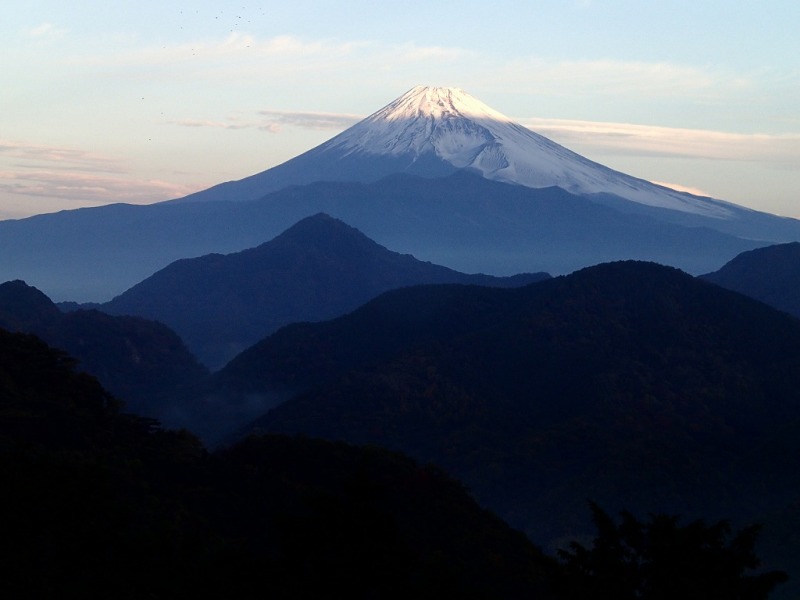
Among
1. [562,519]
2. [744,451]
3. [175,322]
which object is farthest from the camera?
[175,322]

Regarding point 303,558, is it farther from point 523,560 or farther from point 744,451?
point 744,451

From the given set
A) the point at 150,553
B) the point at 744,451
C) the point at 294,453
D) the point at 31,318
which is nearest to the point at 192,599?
the point at 150,553

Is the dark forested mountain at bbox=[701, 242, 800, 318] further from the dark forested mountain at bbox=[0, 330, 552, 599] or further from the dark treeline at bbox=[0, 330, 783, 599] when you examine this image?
the dark treeline at bbox=[0, 330, 783, 599]

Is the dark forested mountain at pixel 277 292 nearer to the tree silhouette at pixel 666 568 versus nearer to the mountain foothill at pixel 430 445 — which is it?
the mountain foothill at pixel 430 445

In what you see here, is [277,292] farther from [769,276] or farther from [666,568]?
[666,568]

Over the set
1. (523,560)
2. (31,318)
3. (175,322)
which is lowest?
(175,322)

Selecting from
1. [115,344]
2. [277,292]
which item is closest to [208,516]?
[115,344]
